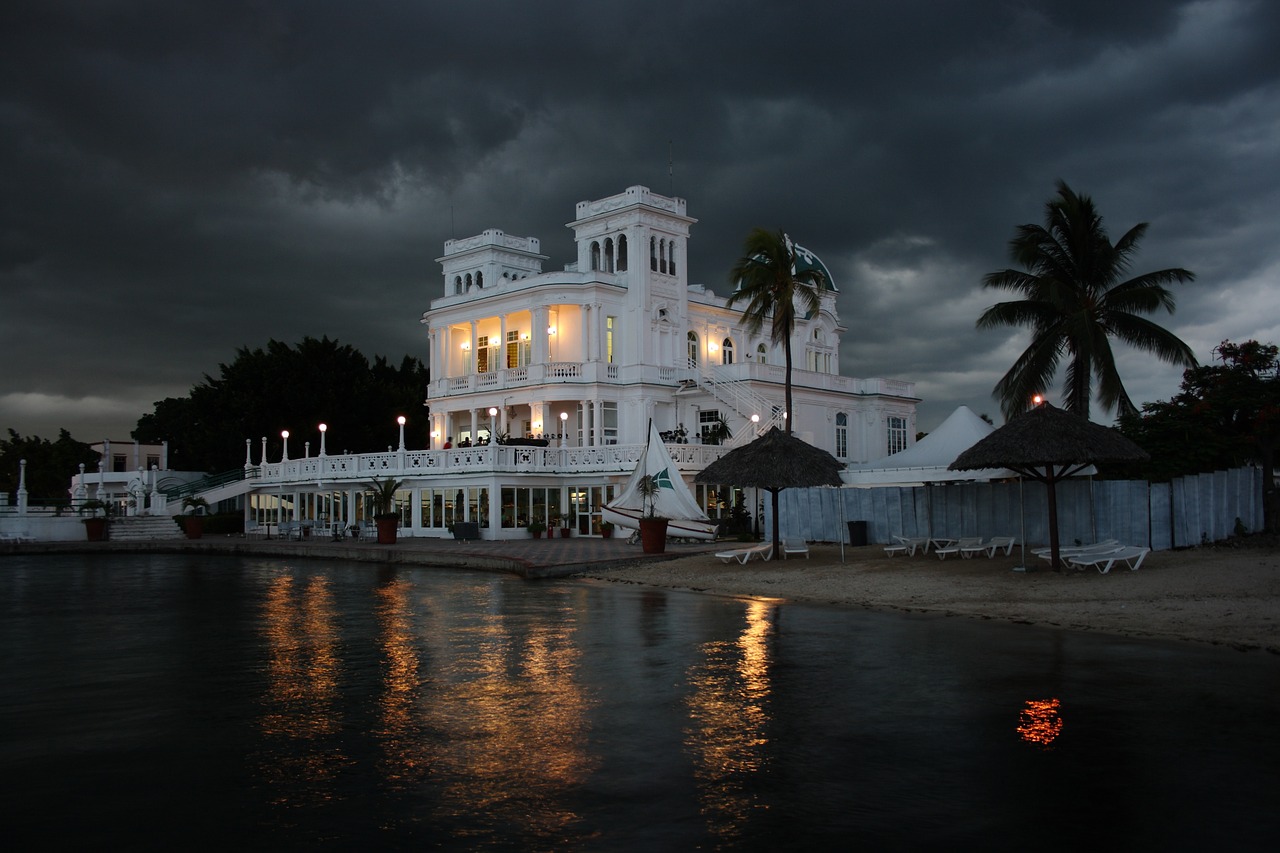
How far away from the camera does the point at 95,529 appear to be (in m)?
42.2

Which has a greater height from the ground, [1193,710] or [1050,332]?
[1050,332]

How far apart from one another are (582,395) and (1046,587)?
26.6 metres

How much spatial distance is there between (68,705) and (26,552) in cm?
3240

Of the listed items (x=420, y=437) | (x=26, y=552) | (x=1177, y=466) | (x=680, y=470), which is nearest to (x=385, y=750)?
(x=1177, y=466)

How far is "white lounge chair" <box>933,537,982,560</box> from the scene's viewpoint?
22641 mm

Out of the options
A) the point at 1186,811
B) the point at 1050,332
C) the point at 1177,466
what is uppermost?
the point at 1050,332

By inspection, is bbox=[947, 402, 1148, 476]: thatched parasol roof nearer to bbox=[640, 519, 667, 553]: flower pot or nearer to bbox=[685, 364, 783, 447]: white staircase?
bbox=[640, 519, 667, 553]: flower pot

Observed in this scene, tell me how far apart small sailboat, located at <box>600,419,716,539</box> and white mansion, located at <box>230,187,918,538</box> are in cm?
399

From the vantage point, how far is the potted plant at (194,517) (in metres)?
43.6

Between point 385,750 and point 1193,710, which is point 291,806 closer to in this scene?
point 385,750

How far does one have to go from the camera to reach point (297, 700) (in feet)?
32.6

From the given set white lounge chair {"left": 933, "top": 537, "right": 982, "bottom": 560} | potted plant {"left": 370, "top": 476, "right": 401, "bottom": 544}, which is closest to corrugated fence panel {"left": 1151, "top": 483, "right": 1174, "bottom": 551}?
white lounge chair {"left": 933, "top": 537, "right": 982, "bottom": 560}

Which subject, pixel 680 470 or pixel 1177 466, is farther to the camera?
pixel 680 470

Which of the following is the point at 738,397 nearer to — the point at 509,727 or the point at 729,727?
the point at 729,727
